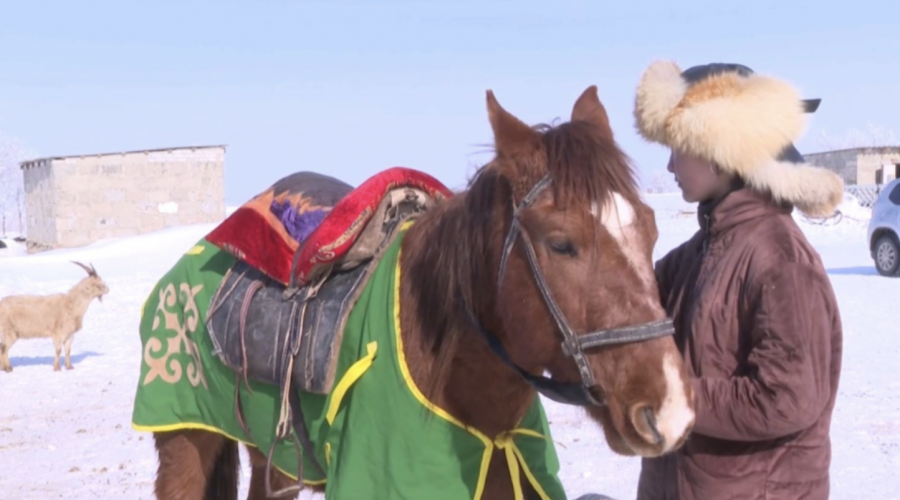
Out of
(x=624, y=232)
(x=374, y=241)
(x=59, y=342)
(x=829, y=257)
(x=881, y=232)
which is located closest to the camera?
(x=624, y=232)

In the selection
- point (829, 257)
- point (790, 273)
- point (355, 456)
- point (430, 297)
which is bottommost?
point (829, 257)

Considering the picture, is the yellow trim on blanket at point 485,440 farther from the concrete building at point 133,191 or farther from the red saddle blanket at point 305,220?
the concrete building at point 133,191

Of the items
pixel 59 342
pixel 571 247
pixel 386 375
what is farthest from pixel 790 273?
pixel 59 342

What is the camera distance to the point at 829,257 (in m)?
19.9

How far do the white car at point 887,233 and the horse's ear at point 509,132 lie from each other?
577 inches

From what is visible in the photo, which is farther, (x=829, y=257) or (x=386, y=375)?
(x=829, y=257)

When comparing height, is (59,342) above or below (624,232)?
below

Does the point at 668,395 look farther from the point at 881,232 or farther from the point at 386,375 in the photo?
the point at 881,232

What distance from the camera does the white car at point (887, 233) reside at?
15.6m

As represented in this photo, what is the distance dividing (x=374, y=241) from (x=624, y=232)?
3.57 ft

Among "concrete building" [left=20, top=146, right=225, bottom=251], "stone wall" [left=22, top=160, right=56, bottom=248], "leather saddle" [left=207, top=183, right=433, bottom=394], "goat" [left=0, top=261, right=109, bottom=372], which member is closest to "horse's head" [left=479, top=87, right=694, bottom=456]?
"leather saddle" [left=207, top=183, right=433, bottom=394]

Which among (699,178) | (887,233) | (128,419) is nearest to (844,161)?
(887,233)

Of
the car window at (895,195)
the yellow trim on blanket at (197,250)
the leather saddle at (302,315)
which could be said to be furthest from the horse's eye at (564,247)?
the car window at (895,195)

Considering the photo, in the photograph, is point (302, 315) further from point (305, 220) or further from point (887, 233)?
point (887, 233)
